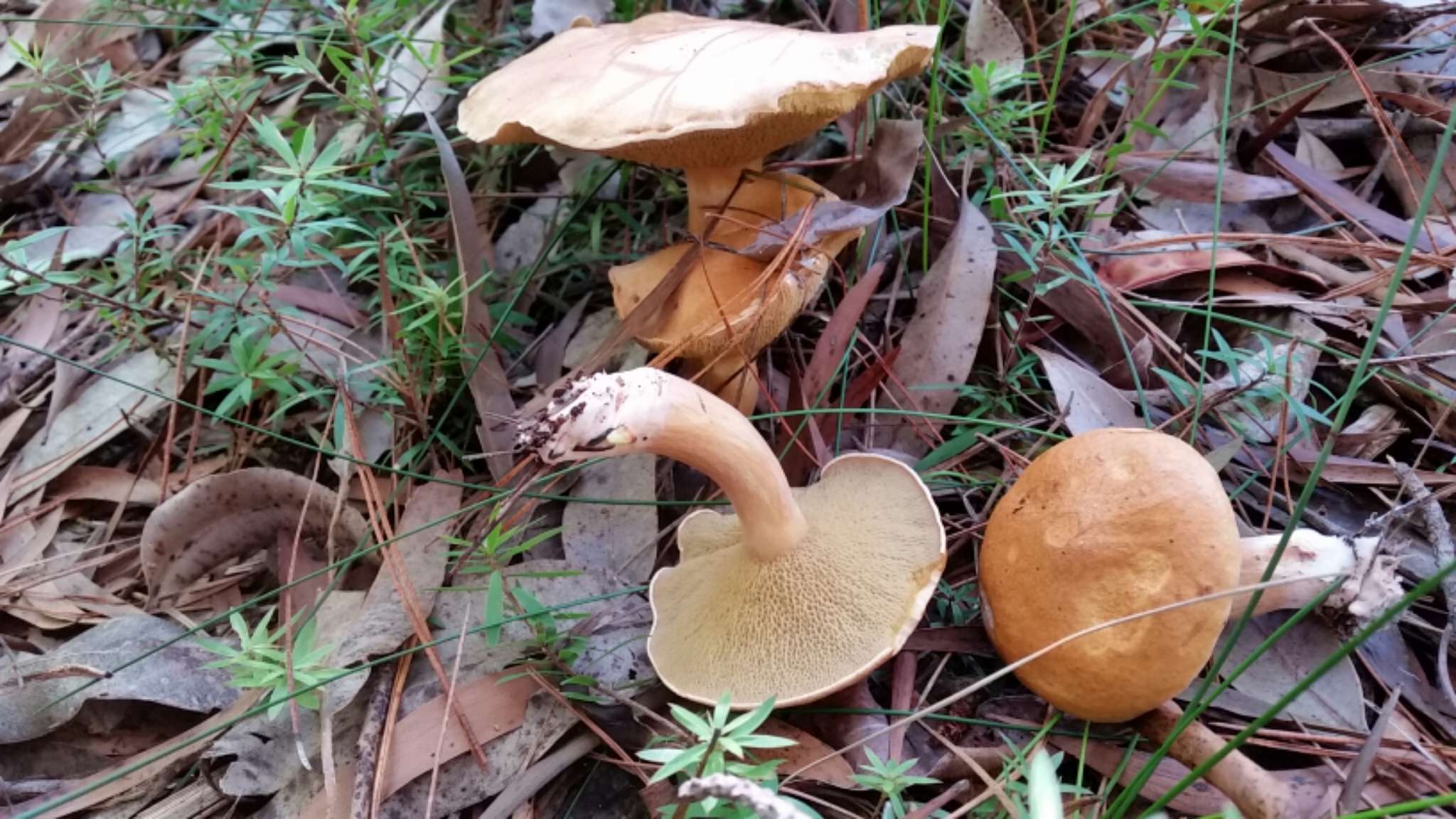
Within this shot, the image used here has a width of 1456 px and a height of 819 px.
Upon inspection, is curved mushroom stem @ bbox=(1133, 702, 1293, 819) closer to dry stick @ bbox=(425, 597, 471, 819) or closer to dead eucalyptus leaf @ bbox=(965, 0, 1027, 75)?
dry stick @ bbox=(425, 597, 471, 819)

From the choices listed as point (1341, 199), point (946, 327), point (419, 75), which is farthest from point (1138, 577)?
point (419, 75)

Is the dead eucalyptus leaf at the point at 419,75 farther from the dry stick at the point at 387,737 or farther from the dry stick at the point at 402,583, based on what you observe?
the dry stick at the point at 387,737

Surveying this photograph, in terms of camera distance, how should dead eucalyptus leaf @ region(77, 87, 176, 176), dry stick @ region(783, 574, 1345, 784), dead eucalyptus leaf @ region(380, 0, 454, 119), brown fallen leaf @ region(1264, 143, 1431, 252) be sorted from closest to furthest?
dry stick @ region(783, 574, 1345, 784) → brown fallen leaf @ region(1264, 143, 1431, 252) → dead eucalyptus leaf @ region(380, 0, 454, 119) → dead eucalyptus leaf @ region(77, 87, 176, 176)

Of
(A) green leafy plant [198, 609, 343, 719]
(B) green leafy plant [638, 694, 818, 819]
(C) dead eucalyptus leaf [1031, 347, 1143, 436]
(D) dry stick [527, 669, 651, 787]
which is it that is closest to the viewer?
(B) green leafy plant [638, 694, 818, 819]

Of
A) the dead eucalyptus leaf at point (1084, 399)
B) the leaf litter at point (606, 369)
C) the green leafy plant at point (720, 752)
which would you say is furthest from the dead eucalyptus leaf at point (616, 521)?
the dead eucalyptus leaf at point (1084, 399)

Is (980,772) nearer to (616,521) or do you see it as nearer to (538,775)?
(538,775)

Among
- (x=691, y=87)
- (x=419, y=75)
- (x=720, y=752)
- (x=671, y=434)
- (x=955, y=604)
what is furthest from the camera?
(x=419, y=75)

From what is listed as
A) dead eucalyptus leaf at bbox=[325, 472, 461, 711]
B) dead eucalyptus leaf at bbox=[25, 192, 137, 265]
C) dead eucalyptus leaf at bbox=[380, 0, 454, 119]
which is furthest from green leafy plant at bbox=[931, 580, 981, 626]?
dead eucalyptus leaf at bbox=[25, 192, 137, 265]
